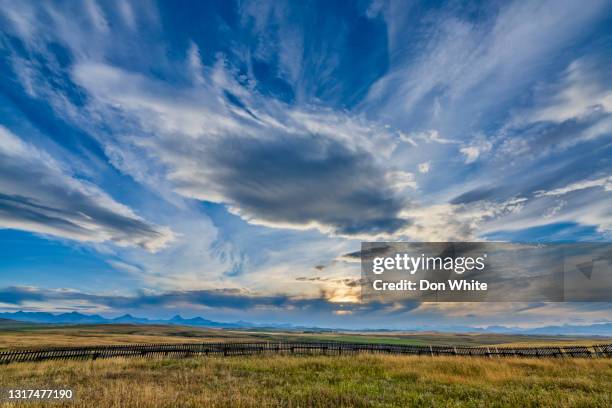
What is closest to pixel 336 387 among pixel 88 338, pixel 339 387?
pixel 339 387

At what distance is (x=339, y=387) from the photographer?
14070 millimetres

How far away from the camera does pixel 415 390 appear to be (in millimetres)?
13953

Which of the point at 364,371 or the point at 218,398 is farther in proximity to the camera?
the point at 364,371

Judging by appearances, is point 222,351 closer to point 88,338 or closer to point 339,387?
point 339,387

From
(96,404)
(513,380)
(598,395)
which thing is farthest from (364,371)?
(96,404)

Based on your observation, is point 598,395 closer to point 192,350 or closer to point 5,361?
point 192,350

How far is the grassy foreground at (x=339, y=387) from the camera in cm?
1098

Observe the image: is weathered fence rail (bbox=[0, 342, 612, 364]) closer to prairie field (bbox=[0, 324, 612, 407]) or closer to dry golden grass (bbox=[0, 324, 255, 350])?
prairie field (bbox=[0, 324, 612, 407])

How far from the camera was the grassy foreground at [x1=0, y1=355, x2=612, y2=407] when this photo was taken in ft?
36.0

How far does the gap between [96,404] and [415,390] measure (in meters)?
11.2

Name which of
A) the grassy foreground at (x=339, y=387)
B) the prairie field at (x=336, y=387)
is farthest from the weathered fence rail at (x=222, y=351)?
the prairie field at (x=336, y=387)

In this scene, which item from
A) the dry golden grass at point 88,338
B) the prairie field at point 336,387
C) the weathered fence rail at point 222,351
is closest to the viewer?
the prairie field at point 336,387

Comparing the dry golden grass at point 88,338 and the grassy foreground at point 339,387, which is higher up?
the grassy foreground at point 339,387

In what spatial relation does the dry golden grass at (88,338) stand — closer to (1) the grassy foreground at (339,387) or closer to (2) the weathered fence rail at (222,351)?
(2) the weathered fence rail at (222,351)
